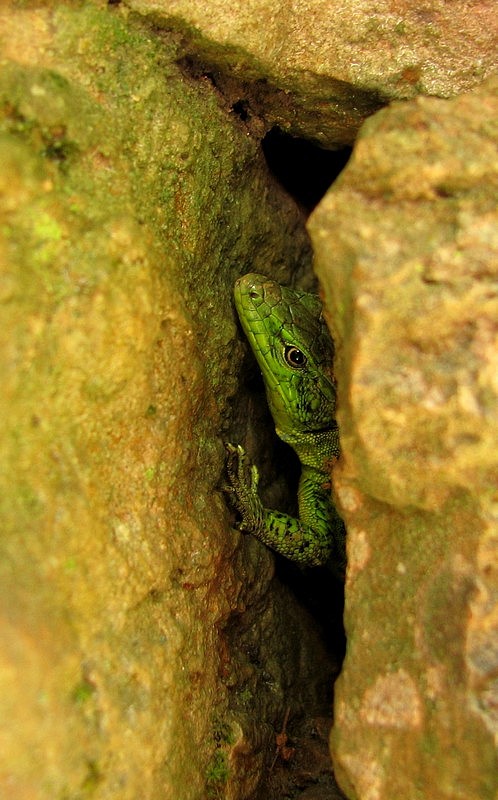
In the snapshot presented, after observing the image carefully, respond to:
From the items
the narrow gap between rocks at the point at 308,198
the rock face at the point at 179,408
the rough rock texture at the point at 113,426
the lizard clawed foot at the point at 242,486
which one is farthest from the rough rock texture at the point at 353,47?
the lizard clawed foot at the point at 242,486

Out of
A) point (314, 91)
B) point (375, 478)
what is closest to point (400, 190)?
point (375, 478)

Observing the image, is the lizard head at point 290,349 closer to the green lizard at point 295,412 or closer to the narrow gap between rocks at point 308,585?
the green lizard at point 295,412

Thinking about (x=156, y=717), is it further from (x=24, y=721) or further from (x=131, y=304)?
(x=131, y=304)

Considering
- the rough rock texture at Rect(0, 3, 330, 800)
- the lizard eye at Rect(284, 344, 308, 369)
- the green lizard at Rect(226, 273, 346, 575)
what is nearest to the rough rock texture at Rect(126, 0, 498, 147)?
the rough rock texture at Rect(0, 3, 330, 800)

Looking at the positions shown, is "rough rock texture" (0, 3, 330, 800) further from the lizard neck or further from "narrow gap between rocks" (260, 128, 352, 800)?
the lizard neck

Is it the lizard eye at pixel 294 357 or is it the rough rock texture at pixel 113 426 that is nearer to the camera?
the rough rock texture at pixel 113 426
